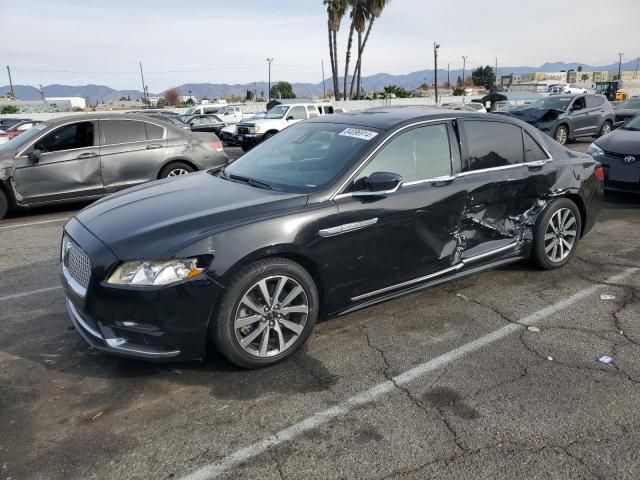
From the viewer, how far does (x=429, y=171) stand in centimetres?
407

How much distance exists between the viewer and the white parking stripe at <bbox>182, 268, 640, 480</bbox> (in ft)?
8.28

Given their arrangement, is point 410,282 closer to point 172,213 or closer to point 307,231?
point 307,231

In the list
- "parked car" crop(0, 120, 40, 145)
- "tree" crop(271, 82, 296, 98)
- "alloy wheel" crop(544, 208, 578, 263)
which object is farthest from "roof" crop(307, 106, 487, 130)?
"tree" crop(271, 82, 296, 98)

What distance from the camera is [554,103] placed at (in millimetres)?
17391

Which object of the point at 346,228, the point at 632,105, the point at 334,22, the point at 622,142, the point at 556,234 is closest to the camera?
the point at 346,228

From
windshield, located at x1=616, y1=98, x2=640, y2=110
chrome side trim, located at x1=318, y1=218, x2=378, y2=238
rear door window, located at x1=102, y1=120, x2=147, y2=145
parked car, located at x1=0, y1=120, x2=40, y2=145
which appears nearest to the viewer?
chrome side trim, located at x1=318, y1=218, x2=378, y2=238

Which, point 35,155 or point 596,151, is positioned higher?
point 35,155

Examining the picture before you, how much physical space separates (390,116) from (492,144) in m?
0.96

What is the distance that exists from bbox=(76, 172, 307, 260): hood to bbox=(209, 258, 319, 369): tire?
1.14 feet

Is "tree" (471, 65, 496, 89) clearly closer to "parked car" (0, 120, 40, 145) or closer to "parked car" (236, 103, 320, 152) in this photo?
"parked car" (236, 103, 320, 152)

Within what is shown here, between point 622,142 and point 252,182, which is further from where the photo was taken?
point 622,142

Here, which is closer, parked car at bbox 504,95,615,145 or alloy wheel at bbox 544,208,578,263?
alloy wheel at bbox 544,208,578,263

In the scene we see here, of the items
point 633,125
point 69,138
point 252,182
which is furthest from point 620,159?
point 69,138

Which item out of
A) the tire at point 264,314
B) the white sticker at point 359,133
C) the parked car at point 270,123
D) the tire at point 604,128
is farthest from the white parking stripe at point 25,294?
the tire at point 604,128
